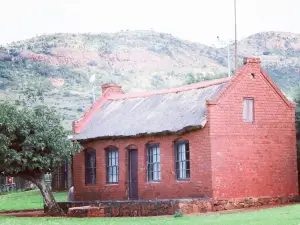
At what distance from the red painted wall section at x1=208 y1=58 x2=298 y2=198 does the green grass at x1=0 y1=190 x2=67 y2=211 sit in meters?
14.0

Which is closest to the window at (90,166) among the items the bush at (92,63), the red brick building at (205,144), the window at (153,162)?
the red brick building at (205,144)

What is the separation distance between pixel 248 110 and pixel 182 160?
3797mm

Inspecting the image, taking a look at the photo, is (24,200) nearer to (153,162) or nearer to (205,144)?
(153,162)

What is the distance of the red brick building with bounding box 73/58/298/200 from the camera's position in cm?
3123

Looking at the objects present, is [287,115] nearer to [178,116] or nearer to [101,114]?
[178,116]

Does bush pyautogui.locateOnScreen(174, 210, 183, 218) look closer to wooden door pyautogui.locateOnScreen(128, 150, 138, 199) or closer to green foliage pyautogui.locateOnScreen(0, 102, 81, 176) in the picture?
wooden door pyautogui.locateOnScreen(128, 150, 138, 199)

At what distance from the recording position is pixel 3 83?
84875 millimetres

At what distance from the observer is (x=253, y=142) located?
1275 inches

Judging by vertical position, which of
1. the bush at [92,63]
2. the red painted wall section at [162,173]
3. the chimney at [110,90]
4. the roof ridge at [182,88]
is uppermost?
the bush at [92,63]

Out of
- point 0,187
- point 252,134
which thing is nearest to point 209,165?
point 252,134

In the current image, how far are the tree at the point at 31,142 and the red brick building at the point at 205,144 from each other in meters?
3.46

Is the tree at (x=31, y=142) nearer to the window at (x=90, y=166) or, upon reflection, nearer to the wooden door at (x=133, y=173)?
the wooden door at (x=133, y=173)

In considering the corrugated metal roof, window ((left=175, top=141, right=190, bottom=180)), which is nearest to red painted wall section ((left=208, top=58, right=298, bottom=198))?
the corrugated metal roof

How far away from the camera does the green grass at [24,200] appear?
41938 mm
